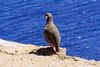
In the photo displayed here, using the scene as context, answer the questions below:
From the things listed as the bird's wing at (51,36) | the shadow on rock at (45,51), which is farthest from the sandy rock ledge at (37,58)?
the bird's wing at (51,36)

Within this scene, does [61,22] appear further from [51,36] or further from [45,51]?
[45,51]

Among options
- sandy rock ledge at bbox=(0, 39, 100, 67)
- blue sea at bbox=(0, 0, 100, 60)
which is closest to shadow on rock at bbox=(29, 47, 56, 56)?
sandy rock ledge at bbox=(0, 39, 100, 67)

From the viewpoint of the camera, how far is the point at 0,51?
14.9 m

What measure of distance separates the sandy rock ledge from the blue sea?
8.69 m

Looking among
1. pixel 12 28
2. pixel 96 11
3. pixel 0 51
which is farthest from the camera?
pixel 96 11

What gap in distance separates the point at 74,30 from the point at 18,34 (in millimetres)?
3119

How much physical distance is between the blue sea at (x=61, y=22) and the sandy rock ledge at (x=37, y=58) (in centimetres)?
869

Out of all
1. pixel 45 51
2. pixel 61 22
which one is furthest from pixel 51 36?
pixel 61 22

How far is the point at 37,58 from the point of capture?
45.5ft

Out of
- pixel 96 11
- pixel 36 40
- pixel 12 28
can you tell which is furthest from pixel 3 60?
pixel 96 11

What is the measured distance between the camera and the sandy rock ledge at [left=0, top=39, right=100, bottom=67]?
1335 cm

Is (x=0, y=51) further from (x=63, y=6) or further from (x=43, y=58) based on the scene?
(x=63, y=6)

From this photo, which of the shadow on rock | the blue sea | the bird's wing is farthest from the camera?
the blue sea

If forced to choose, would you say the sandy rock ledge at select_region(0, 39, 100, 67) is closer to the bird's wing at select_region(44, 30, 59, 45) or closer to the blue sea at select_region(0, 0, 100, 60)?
the bird's wing at select_region(44, 30, 59, 45)
